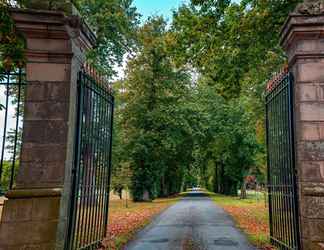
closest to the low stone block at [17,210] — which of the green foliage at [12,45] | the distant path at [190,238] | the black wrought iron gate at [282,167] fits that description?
the green foliage at [12,45]

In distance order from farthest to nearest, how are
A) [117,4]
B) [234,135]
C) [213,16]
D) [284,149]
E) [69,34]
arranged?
[234,135] → [117,4] → [213,16] → [284,149] → [69,34]

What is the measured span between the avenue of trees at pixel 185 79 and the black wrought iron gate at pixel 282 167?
13.1 feet

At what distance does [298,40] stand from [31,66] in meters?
4.24

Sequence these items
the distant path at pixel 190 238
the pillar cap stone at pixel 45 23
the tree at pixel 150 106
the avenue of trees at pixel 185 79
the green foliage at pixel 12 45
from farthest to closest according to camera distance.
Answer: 1. the tree at pixel 150 106
2. the avenue of trees at pixel 185 79
3. the distant path at pixel 190 238
4. the pillar cap stone at pixel 45 23
5. the green foliage at pixel 12 45

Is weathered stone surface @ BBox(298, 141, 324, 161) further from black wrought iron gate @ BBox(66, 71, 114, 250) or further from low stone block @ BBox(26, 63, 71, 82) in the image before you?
low stone block @ BBox(26, 63, 71, 82)

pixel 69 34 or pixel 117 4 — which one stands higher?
pixel 117 4

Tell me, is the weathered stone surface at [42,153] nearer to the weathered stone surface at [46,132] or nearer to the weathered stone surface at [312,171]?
the weathered stone surface at [46,132]

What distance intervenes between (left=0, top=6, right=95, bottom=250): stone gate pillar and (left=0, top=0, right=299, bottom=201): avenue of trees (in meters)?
0.90

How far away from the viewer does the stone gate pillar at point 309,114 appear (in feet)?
17.1

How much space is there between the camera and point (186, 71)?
28984 mm

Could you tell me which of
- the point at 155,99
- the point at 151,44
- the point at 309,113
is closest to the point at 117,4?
the point at 151,44

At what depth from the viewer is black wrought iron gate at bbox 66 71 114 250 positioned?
5547mm

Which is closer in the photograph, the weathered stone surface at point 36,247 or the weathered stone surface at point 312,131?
the weathered stone surface at point 36,247

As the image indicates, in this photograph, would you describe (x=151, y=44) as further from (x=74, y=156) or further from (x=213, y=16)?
(x=74, y=156)
